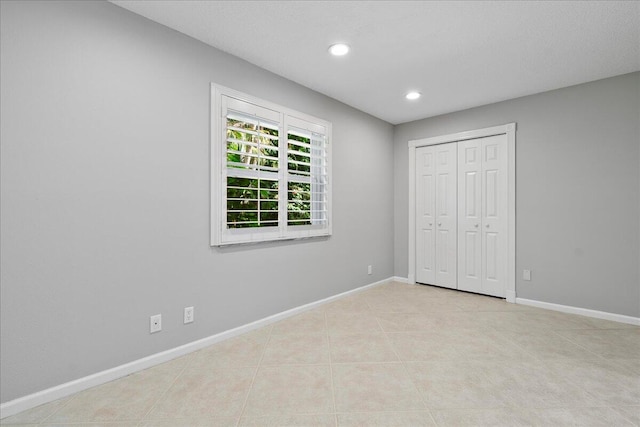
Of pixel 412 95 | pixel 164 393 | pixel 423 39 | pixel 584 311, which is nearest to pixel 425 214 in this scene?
pixel 412 95

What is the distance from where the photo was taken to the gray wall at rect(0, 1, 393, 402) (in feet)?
5.71

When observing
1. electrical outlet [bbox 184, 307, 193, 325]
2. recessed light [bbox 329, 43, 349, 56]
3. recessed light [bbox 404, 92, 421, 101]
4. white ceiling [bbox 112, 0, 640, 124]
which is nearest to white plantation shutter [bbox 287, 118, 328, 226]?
white ceiling [bbox 112, 0, 640, 124]

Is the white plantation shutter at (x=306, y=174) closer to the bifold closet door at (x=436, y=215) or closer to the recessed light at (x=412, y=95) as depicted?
the recessed light at (x=412, y=95)

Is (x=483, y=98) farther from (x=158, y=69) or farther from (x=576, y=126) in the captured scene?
(x=158, y=69)

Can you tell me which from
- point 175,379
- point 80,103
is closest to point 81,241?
point 80,103

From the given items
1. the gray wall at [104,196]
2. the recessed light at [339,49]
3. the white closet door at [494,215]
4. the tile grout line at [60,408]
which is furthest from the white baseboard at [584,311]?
the tile grout line at [60,408]

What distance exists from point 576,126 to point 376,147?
7.60ft

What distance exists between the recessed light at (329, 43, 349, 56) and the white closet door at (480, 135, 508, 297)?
245 cm

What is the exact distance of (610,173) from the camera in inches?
126

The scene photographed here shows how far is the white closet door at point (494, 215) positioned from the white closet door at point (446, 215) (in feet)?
1.25

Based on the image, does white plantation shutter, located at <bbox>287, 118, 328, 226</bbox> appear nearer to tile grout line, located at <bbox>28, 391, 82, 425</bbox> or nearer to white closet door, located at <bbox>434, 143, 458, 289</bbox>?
white closet door, located at <bbox>434, 143, 458, 289</bbox>

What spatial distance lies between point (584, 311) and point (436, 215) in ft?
6.44

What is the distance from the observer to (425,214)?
467 cm

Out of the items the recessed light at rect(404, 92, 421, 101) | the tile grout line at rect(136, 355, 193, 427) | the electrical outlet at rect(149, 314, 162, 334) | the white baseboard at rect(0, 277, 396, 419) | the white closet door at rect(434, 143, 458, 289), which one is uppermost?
the recessed light at rect(404, 92, 421, 101)
